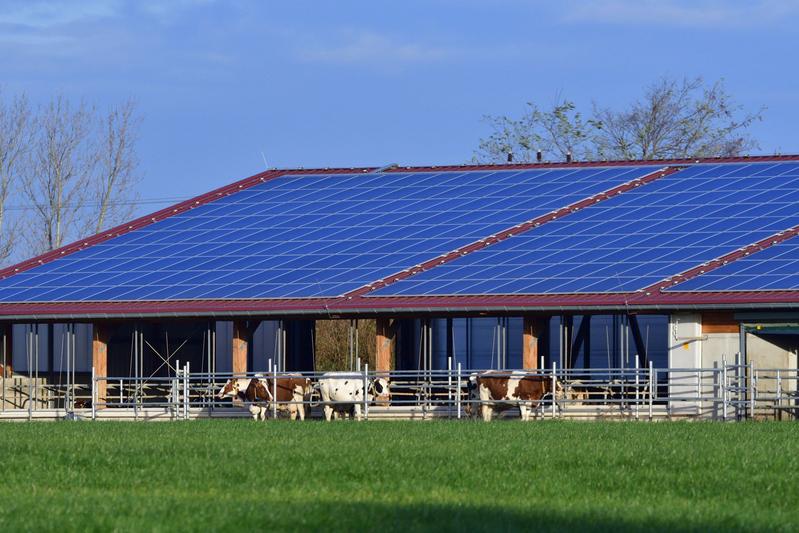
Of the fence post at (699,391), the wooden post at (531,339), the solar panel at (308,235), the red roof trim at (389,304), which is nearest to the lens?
the fence post at (699,391)

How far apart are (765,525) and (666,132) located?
6705 cm

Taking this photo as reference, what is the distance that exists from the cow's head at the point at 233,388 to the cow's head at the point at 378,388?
277 cm

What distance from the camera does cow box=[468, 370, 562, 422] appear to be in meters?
36.2

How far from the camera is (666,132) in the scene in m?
79.8

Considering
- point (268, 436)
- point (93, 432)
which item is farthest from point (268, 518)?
point (93, 432)

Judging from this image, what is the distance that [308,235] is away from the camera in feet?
147

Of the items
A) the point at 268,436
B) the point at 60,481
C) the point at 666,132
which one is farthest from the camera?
the point at 666,132

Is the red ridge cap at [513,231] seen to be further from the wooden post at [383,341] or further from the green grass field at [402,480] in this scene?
the green grass field at [402,480]

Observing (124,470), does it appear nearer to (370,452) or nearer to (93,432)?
(370,452)

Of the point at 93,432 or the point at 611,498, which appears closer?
the point at 611,498

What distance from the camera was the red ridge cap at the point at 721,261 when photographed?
37.0m

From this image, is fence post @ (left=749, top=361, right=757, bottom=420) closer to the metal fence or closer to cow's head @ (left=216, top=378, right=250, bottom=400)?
the metal fence

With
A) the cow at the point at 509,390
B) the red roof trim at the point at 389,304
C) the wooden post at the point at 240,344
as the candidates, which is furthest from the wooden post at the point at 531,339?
the wooden post at the point at 240,344

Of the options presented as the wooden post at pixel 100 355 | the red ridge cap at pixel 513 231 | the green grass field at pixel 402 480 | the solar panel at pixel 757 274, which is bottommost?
the green grass field at pixel 402 480
